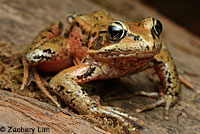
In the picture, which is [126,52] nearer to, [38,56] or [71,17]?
[38,56]

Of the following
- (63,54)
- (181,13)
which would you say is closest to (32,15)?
(63,54)

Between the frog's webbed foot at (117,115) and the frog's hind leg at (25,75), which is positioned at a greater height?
the frog's hind leg at (25,75)

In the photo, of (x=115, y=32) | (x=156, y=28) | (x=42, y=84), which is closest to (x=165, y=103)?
(x=156, y=28)

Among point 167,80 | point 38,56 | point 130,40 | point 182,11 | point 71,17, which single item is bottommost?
point 167,80

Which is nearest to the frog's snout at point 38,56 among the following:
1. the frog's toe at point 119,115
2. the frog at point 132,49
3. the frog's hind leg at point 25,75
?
the frog's hind leg at point 25,75

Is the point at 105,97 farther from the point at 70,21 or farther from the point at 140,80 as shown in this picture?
the point at 70,21

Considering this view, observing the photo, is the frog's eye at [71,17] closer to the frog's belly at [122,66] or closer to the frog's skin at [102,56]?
the frog's skin at [102,56]
